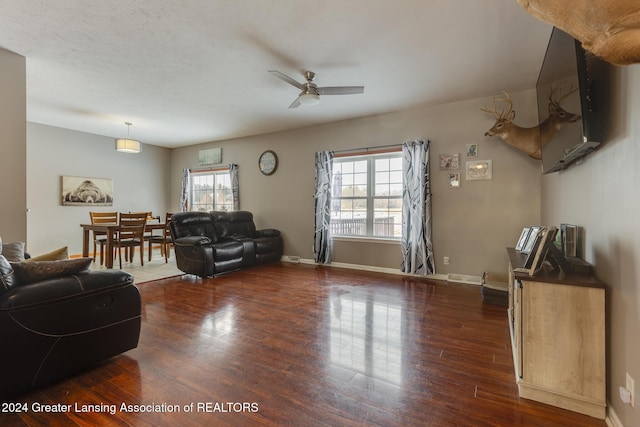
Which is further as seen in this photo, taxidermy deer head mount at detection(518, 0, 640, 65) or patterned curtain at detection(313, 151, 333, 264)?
patterned curtain at detection(313, 151, 333, 264)

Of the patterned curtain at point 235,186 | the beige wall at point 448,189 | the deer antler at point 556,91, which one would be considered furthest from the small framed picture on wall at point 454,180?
the patterned curtain at point 235,186

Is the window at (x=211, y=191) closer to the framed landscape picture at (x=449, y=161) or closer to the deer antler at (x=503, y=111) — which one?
the framed landscape picture at (x=449, y=161)

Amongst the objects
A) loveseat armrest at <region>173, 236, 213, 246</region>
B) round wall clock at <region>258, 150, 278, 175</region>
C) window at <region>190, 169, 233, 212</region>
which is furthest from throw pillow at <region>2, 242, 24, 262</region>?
window at <region>190, 169, 233, 212</region>

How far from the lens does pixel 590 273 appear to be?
175cm

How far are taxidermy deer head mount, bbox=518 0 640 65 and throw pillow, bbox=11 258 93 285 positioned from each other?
8.52 feet

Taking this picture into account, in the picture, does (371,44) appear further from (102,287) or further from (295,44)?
(102,287)

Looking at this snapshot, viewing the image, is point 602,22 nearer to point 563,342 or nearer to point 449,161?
point 563,342

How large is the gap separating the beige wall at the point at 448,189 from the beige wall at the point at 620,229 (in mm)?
2239

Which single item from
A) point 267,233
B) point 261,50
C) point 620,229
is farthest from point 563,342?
point 267,233

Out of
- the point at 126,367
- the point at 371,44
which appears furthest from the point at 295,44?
the point at 126,367

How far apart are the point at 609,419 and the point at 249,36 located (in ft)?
12.0

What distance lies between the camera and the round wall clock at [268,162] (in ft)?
20.1

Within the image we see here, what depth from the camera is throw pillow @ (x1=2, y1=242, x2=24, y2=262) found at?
2309 mm

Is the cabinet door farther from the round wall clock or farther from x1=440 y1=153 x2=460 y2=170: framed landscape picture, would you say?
the round wall clock
